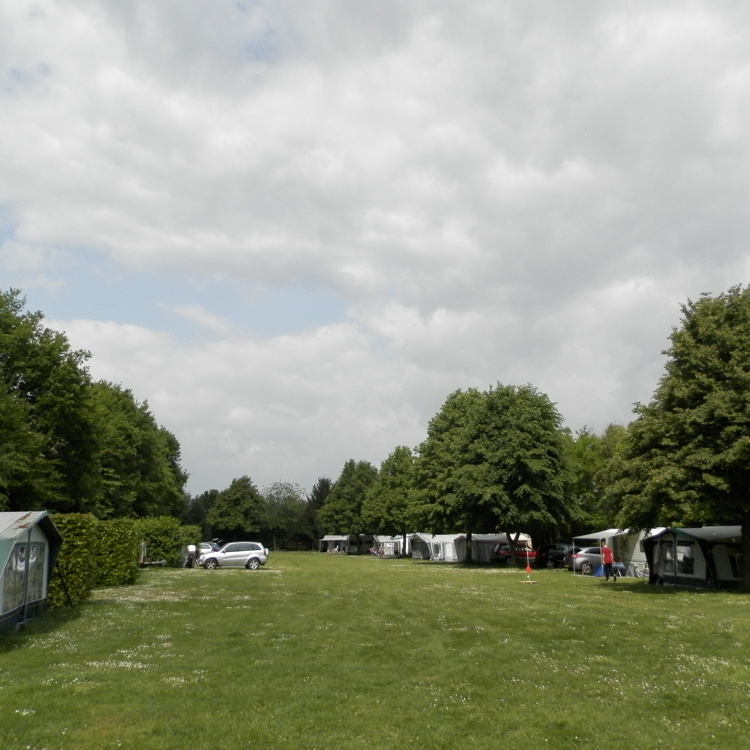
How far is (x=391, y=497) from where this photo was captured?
82.1m

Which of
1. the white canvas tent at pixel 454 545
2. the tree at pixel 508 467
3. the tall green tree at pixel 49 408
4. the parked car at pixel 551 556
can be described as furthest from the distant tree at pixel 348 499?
the tall green tree at pixel 49 408

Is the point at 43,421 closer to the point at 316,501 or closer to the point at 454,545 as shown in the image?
the point at 454,545

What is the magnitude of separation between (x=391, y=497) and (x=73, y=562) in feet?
207

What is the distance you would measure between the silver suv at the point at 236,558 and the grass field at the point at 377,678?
2669cm

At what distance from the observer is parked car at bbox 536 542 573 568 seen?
4881 cm

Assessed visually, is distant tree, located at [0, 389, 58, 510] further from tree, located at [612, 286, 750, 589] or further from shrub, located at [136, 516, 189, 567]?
tree, located at [612, 286, 750, 589]

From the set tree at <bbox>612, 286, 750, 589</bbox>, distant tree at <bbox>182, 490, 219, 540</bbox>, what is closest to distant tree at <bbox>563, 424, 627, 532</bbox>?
tree at <bbox>612, 286, 750, 589</bbox>

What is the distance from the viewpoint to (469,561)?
56.7 m

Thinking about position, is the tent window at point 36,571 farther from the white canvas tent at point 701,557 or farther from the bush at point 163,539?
the bush at point 163,539

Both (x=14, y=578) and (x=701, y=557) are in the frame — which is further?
(x=701, y=557)

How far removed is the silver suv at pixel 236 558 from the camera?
46844 millimetres

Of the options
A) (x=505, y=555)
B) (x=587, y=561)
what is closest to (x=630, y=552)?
(x=587, y=561)

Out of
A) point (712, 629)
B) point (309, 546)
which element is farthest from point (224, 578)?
point (309, 546)

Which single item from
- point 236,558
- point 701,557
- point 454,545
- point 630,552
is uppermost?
point 701,557
